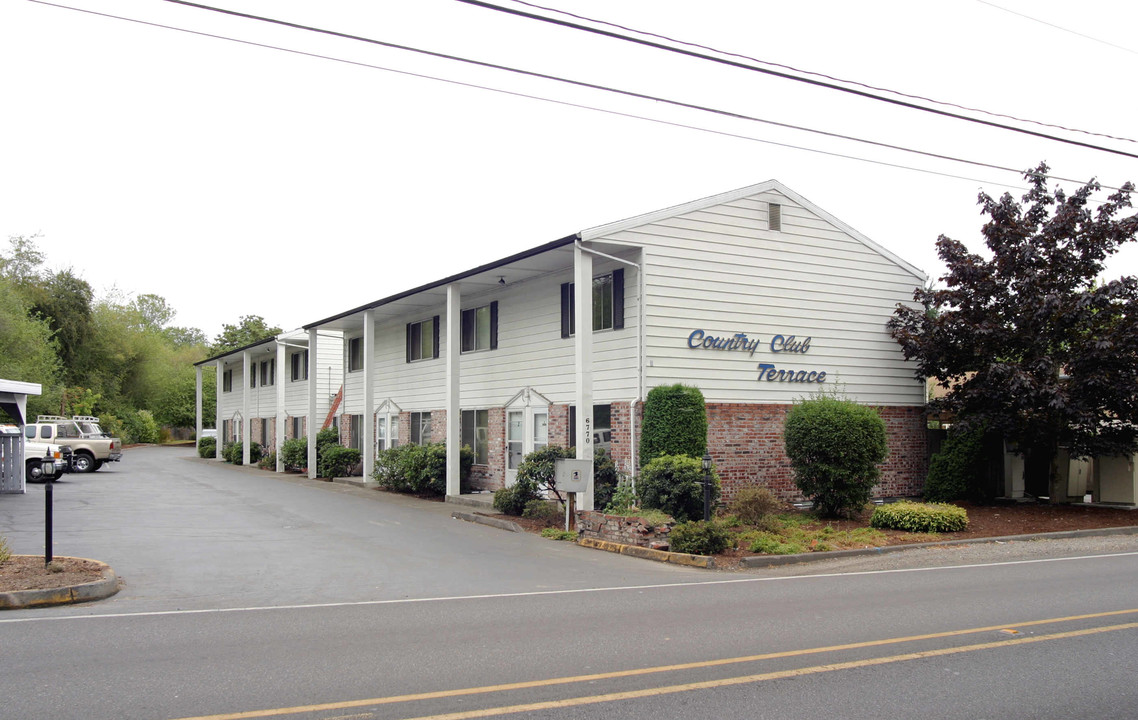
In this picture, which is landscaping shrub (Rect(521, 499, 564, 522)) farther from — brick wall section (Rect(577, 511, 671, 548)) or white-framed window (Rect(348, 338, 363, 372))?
white-framed window (Rect(348, 338, 363, 372))

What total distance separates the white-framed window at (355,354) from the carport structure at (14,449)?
10982 millimetres

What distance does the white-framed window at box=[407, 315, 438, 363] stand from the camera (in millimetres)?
26094

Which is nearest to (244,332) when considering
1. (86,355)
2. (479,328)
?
(86,355)

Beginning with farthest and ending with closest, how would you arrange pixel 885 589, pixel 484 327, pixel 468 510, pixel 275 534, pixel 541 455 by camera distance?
pixel 484 327 < pixel 468 510 < pixel 541 455 < pixel 275 534 < pixel 885 589

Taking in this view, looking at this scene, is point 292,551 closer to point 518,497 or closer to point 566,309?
point 518,497

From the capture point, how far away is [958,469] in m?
19.4

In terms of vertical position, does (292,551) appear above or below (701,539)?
below

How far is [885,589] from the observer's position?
10211 mm

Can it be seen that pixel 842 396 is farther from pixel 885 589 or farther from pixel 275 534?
pixel 275 534

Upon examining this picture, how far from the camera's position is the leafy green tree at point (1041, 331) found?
17.2 m

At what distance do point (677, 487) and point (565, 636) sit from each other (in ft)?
24.9

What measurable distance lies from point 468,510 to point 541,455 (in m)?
2.80

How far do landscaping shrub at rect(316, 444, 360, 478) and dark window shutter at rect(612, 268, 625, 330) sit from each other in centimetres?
1520

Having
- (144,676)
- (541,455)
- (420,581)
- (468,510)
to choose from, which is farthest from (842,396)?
(144,676)
